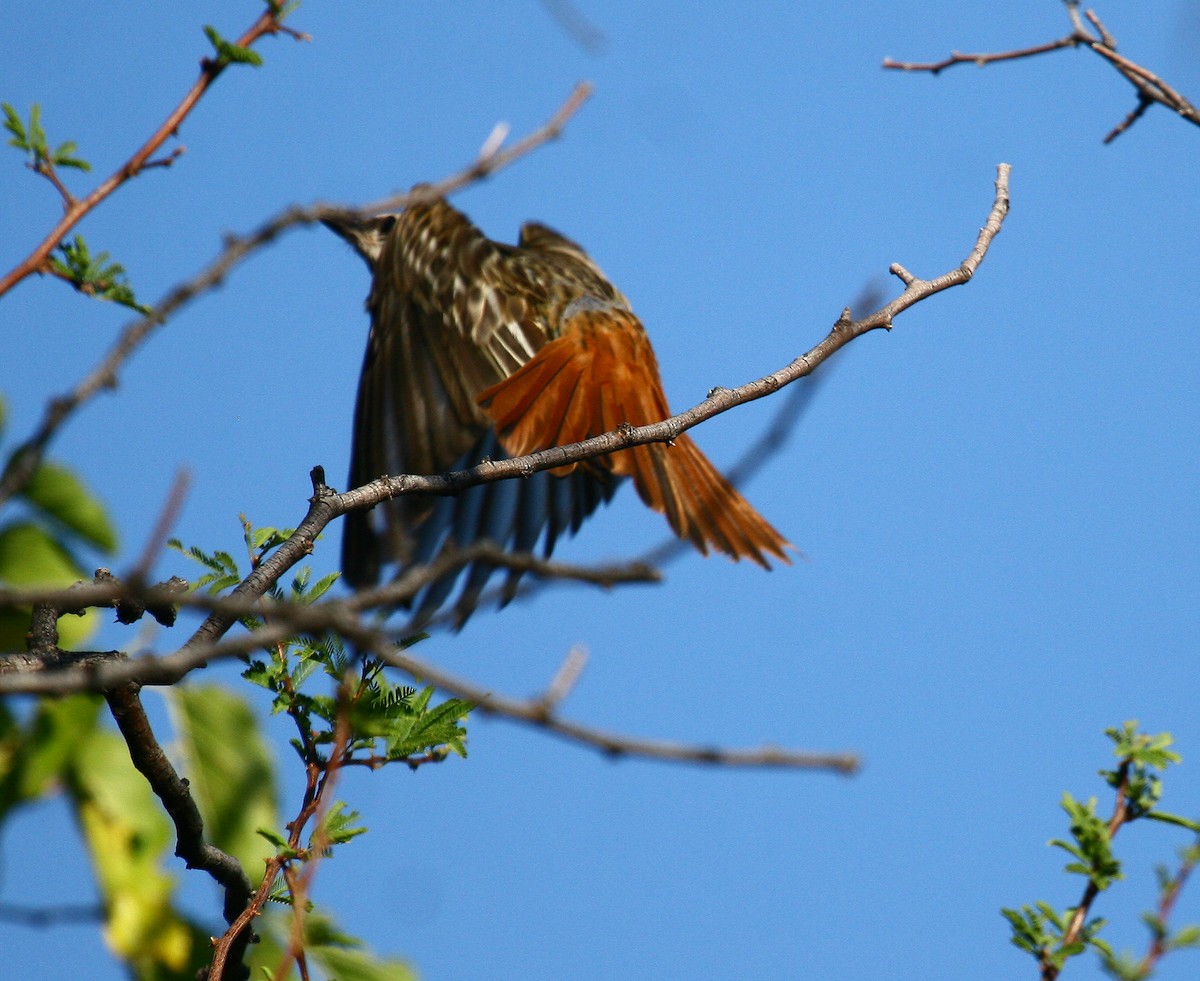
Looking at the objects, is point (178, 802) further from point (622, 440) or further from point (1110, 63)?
point (1110, 63)

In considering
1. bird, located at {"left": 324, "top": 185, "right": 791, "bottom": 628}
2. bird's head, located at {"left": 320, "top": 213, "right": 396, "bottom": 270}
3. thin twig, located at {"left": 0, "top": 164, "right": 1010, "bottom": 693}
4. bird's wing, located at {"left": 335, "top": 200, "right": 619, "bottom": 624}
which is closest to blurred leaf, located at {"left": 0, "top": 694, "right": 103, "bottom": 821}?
bird, located at {"left": 324, "top": 185, "right": 791, "bottom": 628}

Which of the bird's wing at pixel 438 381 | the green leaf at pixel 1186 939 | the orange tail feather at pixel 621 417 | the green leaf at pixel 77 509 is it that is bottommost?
the green leaf at pixel 1186 939

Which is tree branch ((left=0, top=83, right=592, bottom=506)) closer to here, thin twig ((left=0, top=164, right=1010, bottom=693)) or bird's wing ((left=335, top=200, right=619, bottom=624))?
thin twig ((left=0, top=164, right=1010, bottom=693))

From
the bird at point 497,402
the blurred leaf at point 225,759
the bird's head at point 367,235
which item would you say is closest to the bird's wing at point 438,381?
the bird at point 497,402

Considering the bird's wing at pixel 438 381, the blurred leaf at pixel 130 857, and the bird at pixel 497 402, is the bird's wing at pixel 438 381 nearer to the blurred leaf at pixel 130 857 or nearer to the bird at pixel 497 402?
the bird at pixel 497 402

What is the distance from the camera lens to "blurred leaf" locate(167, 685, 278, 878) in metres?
4.14

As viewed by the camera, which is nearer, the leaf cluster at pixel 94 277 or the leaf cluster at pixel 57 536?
the leaf cluster at pixel 94 277

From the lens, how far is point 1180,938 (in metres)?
1.60

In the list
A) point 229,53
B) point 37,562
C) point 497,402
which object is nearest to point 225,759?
point 37,562

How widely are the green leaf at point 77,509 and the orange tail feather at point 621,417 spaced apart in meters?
1.26

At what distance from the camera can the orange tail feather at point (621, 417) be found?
14.2 feet

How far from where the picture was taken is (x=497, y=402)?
4.30m

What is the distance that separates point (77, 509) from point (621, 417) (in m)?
1.77

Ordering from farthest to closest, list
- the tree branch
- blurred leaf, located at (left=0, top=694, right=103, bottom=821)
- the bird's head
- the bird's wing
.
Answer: the bird's head
the bird's wing
blurred leaf, located at (left=0, top=694, right=103, bottom=821)
the tree branch
